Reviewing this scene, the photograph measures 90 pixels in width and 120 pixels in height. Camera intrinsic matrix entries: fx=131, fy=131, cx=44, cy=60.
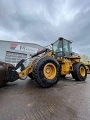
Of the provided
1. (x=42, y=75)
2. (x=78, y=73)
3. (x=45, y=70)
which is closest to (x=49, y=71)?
(x=45, y=70)

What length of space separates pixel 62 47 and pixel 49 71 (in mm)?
2510

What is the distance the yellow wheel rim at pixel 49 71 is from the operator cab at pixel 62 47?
2036 mm

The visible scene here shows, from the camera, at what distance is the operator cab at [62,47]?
7804 mm

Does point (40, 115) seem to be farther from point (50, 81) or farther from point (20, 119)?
point (50, 81)

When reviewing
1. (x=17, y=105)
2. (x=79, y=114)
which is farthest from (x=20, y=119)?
(x=79, y=114)

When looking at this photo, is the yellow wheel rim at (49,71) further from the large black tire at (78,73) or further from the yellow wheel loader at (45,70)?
the large black tire at (78,73)

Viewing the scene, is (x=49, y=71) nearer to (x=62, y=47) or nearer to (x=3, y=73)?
(x=3, y=73)

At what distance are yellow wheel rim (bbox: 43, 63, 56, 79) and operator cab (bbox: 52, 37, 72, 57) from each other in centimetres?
204

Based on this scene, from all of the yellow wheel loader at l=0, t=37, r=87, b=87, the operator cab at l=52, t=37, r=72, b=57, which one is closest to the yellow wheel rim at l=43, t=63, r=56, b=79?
the yellow wheel loader at l=0, t=37, r=87, b=87

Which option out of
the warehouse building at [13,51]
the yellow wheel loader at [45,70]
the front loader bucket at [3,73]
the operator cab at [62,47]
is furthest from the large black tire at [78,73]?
the warehouse building at [13,51]

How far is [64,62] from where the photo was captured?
7.10m

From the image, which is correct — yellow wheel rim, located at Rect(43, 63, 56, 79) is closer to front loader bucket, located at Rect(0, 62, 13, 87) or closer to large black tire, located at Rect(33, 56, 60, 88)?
large black tire, located at Rect(33, 56, 60, 88)

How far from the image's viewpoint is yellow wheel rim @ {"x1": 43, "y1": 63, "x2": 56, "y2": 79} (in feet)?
18.2

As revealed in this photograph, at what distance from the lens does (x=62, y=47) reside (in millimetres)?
7812
